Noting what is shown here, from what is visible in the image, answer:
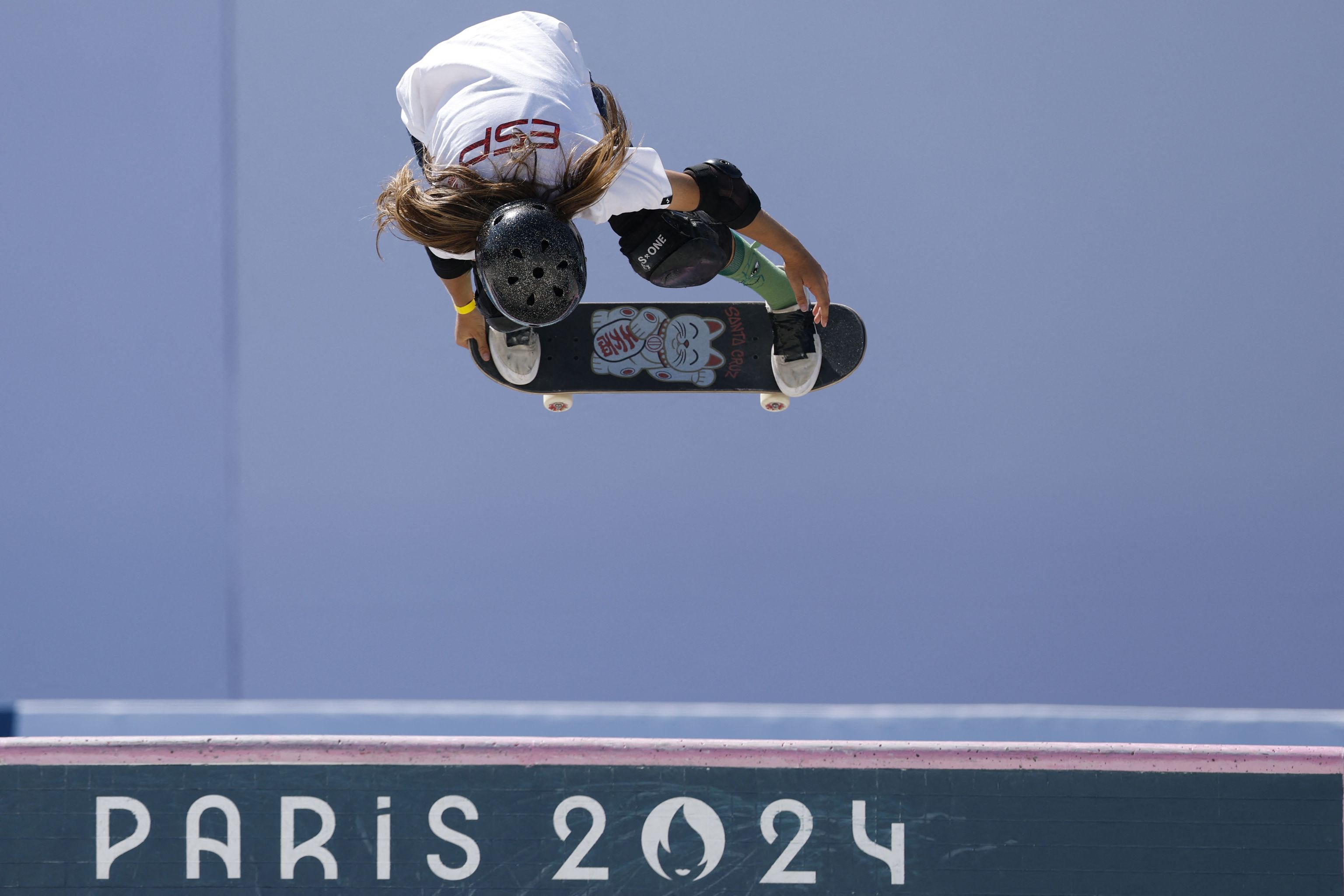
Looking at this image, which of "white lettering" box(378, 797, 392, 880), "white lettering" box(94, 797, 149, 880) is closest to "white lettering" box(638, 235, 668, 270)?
"white lettering" box(378, 797, 392, 880)

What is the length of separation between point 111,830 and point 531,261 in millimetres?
1583

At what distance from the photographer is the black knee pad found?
2127 mm

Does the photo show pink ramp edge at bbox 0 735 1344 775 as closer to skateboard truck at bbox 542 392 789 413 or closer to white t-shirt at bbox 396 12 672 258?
skateboard truck at bbox 542 392 789 413

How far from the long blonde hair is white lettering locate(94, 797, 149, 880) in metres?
1.41

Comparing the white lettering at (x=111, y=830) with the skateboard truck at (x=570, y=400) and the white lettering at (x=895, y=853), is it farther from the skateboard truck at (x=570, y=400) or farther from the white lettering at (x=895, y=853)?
the white lettering at (x=895, y=853)

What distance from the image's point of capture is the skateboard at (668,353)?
290 centimetres

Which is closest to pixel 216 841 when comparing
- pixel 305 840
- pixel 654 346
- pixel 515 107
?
pixel 305 840

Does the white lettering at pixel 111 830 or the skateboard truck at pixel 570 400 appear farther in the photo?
the skateboard truck at pixel 570 400

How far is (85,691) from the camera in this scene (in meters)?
3.89

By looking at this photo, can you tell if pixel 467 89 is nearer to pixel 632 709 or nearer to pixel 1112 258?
pixel 632 709

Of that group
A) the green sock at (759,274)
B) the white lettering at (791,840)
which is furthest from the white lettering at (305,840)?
the green sock at (759,274)

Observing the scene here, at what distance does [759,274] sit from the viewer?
102 inches

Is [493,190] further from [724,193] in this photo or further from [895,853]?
[895,853]

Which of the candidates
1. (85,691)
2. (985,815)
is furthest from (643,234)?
(85,691)
